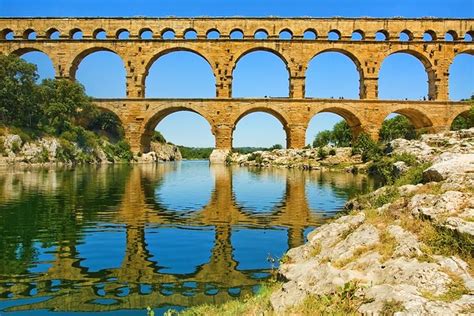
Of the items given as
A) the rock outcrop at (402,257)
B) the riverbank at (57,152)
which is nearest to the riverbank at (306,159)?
the riverbank at (57,152)

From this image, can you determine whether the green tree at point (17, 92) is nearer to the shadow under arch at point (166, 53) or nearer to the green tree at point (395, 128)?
the shadow under arch at point (166, 53)

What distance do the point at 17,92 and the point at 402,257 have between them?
46.9m

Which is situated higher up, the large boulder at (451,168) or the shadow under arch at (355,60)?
the shadow under arch at (355,60)

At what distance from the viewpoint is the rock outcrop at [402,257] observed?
12.9 feet

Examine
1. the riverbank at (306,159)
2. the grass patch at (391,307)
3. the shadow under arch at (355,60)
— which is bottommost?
the grass patch at (391,307)

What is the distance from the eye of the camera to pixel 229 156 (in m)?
48.7

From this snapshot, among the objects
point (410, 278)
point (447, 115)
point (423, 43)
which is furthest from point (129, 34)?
point (410, 278)

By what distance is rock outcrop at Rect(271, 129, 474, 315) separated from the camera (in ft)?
12.9

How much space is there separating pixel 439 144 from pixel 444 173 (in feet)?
66.3

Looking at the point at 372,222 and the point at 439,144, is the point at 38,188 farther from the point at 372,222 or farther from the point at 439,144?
the point at 439,144

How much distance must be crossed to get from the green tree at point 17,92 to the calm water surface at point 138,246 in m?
30.9

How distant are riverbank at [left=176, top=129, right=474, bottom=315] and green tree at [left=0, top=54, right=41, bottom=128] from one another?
44378 mm

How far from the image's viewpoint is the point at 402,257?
491 centimetres

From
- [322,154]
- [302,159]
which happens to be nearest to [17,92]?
[302,159]
